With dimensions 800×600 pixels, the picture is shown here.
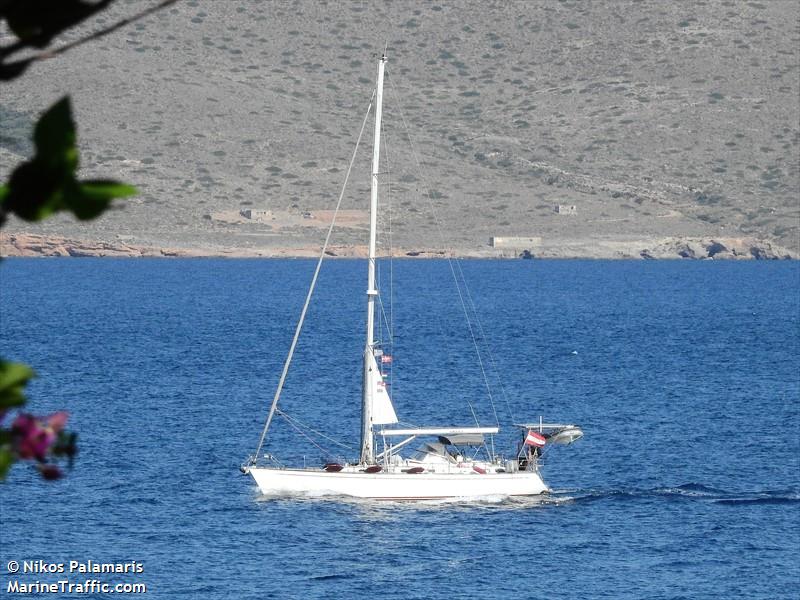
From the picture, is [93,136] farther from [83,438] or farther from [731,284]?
[83,438]

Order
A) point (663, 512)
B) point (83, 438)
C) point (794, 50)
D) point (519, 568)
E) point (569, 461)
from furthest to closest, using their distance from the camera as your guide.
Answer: point (794, 50), point (83, 438), point (569, 461), point (663, 512), point (519, 568)

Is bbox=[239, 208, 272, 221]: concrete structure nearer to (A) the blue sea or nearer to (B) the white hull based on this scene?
(A) the blue sea

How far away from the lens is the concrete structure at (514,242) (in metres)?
165

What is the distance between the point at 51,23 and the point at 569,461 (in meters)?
45.0

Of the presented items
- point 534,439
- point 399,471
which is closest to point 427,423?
point 399,471

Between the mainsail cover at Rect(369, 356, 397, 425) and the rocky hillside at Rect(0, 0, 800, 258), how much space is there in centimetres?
11385

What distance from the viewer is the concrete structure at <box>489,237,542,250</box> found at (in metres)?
165

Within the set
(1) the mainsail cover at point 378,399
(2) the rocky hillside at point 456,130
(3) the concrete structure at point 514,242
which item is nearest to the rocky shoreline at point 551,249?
(2) the rocky hillside at point 456,130

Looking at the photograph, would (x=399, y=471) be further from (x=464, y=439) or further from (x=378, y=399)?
(x=378, y=399)

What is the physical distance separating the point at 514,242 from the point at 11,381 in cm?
16490

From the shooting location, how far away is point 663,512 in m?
38.5

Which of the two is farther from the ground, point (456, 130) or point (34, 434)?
point (456, 130)

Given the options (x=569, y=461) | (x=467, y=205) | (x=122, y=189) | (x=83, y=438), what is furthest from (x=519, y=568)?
(x=467, y=205)

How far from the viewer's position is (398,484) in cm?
3784
